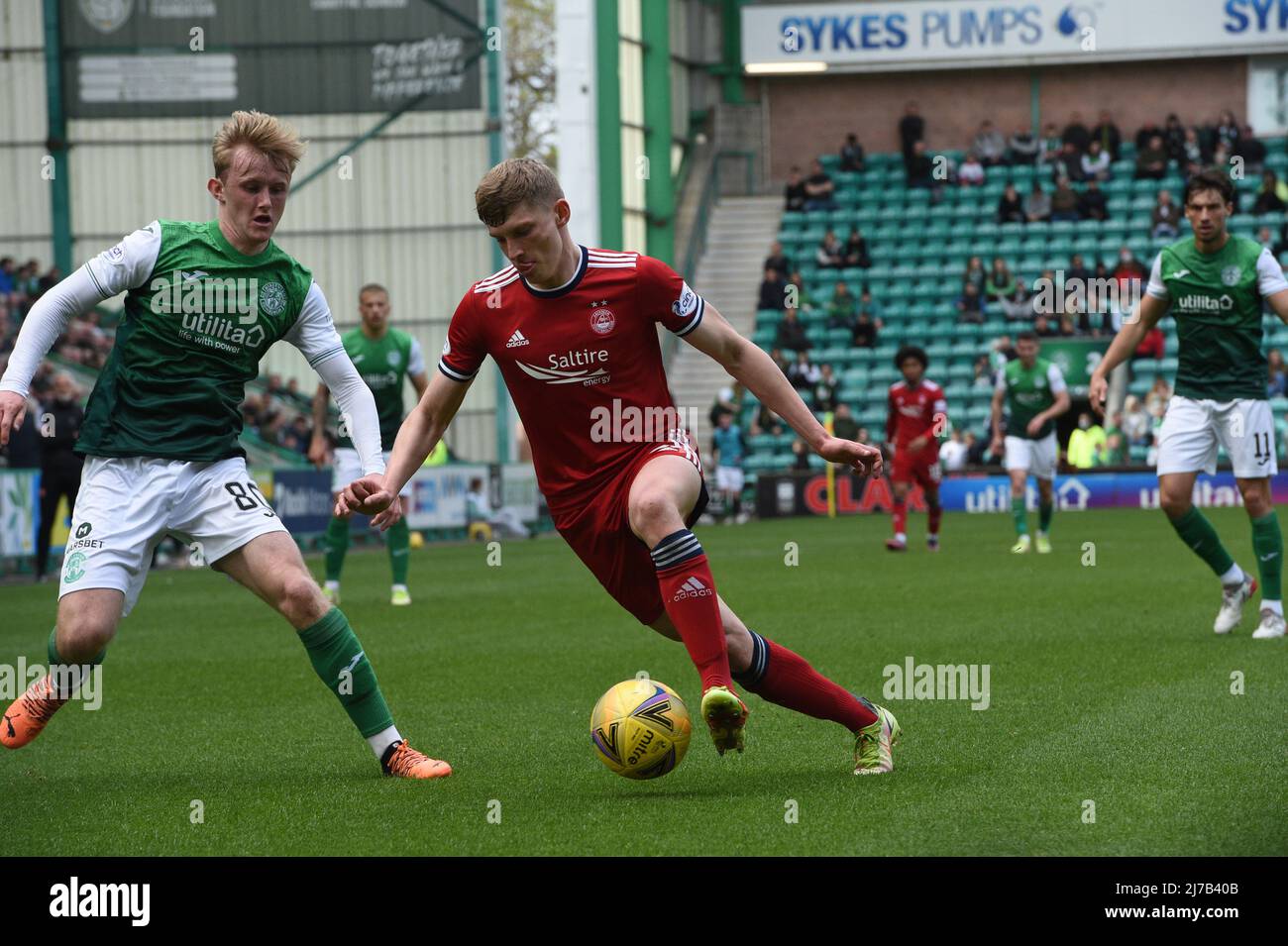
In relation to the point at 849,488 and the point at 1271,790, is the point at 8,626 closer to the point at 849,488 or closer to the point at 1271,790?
the point at 1271,790

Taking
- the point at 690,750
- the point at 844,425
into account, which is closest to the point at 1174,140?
the point at 844,425

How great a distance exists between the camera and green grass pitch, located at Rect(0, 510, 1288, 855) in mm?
5023

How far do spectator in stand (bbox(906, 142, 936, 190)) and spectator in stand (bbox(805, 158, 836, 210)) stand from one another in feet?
5.42

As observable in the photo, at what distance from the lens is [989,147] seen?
37000mm

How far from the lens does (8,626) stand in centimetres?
1344

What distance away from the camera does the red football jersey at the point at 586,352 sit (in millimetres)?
5730

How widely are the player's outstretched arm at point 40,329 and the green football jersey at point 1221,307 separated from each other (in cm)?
608

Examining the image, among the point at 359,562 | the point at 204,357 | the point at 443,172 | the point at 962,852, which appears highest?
the point at 443,172

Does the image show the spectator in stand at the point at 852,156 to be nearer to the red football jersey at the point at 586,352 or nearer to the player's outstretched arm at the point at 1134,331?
the player's outstretched arm at the point at 1134,331

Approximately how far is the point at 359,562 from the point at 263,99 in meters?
13.3

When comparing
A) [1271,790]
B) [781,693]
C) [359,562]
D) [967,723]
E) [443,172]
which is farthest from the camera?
[443,172]

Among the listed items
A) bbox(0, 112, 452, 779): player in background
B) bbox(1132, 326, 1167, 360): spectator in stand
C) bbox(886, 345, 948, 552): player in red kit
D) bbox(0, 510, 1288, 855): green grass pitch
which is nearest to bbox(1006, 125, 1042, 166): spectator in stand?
A: bbox(1132, 326, 1167, 360): spectator in stand

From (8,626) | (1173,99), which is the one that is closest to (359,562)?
(8,626)
